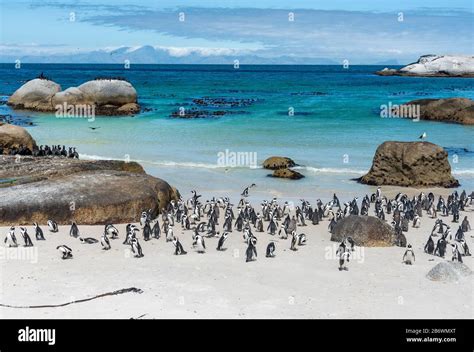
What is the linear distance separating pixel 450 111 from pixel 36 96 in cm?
3504

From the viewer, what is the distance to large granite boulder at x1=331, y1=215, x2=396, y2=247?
53.4ft

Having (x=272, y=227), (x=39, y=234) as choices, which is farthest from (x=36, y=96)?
(x=272, y=227)

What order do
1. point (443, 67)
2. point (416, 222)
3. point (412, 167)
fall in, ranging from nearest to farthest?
point (416, 222), point (412, 167), point (443, 67)

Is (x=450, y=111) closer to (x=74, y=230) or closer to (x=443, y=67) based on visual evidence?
(x=74, y=230)

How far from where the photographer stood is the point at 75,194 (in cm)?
1811

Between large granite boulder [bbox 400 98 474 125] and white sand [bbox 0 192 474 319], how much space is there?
39.2 metres

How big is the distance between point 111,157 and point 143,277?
20226 millimetres

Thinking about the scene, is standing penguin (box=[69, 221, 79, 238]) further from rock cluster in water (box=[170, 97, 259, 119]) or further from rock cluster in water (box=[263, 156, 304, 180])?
rock cluster in water (box=[170, 97, 259, 119])

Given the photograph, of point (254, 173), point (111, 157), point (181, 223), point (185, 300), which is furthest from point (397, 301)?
point (111, 157)

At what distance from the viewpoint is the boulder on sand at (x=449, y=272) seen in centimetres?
1348

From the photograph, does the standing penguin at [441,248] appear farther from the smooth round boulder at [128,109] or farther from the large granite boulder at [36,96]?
the large granite boulder at [36,96]

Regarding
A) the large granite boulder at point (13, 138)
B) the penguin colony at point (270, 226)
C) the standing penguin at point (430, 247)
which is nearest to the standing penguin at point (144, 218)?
the penguin colony at point (270, 226)

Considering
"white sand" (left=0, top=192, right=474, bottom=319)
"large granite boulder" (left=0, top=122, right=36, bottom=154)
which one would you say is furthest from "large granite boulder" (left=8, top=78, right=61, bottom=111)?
"white sand" (left=0, top=192, right=474, bottom=319)
